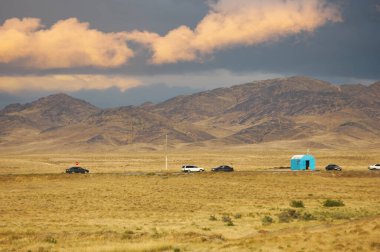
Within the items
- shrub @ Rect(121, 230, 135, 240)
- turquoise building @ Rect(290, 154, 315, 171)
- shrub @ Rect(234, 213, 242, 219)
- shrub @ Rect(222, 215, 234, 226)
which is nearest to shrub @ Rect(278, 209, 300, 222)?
shrub @ Rect(234, 213, 242, 219)

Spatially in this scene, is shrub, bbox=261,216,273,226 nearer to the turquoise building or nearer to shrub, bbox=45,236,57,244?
shrub, bbox=45,236,57,244

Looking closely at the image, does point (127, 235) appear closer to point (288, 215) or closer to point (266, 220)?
point (266, 220)

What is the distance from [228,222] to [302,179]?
4001 centimetres

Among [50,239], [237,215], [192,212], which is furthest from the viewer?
[192,212]

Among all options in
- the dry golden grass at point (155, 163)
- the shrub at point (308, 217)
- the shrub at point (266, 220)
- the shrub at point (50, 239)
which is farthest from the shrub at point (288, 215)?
the dry golden grass at point (155, 163)

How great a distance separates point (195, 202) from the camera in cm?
5306

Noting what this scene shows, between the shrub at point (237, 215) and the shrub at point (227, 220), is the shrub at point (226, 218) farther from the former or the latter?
the shrub at point (237, 215)

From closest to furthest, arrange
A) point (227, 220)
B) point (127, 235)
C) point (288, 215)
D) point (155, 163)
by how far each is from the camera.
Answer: point (127, 235) < point (227, 220) < point (288, 215) < point (155, 163)

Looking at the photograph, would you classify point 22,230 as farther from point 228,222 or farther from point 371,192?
point 371,192

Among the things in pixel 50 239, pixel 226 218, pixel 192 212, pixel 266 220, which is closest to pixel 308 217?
pixel 266 220

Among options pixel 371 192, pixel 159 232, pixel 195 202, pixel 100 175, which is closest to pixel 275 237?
pixel 159 232

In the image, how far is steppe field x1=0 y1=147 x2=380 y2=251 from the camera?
29.2 metres

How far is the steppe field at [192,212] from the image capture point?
29.2m

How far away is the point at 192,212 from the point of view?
4553cm
